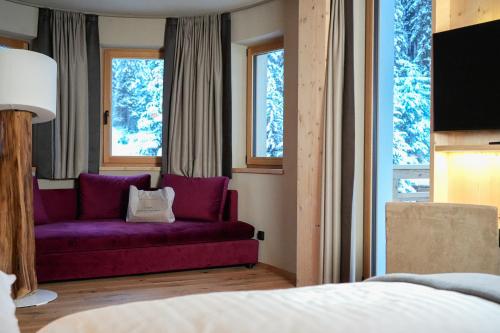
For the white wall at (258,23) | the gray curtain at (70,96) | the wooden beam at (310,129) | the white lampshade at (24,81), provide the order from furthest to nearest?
the gray curtain at (70,96), the white wall at (258,23), the wooden beam at (310,129), the white lampshade at (24,81)

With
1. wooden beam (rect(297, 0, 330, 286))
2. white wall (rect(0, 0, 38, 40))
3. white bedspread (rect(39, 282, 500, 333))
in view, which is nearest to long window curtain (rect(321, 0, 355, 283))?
wooden beam (rect(297, 0, 330, 286))

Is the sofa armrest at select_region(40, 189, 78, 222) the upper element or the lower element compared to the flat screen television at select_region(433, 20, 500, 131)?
lower

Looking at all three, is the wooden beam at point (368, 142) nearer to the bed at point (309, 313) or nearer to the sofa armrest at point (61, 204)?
the bed at point (309, 313)

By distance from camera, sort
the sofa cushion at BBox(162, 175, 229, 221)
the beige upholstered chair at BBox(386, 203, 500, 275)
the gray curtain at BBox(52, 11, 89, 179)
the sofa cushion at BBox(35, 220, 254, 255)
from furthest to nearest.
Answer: the gray curtain at BBox(52, 11, 89, 179), the sofa cushion at BBox(162, 175, 229, 221), the sofa cushion at BBox(35, 220, 254, 255), the beige upholstered chair at BBox(386, 203, 500, 275)

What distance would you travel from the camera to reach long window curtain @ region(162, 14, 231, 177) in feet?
16.4

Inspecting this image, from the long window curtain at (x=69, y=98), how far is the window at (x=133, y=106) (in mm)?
251

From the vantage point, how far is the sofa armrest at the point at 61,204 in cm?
467

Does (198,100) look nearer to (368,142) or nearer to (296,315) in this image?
(368,142)

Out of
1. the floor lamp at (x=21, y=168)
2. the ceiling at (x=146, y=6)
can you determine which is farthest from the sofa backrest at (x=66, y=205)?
the ceiling at (x=146, y=6)

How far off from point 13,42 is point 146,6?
136cm

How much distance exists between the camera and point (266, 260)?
15.2ft

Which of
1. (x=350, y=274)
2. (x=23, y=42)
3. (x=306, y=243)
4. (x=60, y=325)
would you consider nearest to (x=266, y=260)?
(x=306, y=243)

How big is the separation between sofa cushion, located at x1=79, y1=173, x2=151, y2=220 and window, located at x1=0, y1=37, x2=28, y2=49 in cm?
141

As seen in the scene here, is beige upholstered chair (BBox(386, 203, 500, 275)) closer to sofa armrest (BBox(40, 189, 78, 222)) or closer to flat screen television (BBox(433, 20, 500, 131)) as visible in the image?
flat screen television (BBox(433, 20, 500, 131))
